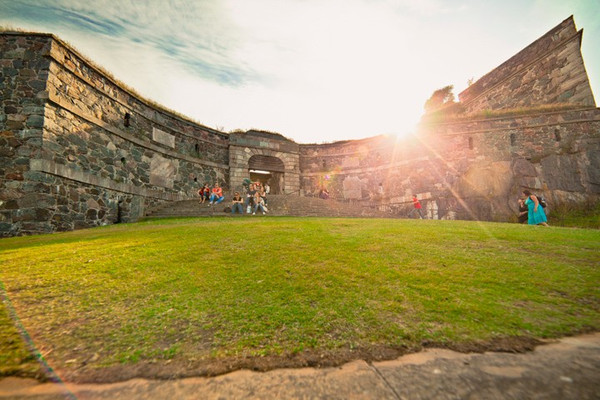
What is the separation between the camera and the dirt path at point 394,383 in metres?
1.24

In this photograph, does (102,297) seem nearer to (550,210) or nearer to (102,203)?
(102,203)

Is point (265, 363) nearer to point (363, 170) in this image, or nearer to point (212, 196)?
point (212, 196)

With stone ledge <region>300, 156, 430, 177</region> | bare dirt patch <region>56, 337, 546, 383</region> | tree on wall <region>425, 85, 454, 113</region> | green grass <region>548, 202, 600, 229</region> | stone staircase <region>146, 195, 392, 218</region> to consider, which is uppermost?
tree on wall <region>425, 85, 454, 113</region>

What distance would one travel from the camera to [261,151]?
1914 cm

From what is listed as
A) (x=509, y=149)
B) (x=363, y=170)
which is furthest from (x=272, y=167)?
(x=509, y=149)

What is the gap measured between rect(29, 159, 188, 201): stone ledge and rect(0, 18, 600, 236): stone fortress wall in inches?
1.6

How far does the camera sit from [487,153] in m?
14.2

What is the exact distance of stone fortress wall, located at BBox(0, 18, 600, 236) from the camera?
7781mm

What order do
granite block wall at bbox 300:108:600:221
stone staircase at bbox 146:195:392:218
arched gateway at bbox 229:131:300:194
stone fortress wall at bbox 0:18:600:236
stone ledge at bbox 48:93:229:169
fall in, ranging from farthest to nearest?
arched gateway at bbox 229:131:300:194, granite block wall at bbox 300:108:600:221, stone staircase at bbox 146:195:392:218, stone ledge at bbox 48:93:229:169, stone fortress wall at bbox 0:18:600:236

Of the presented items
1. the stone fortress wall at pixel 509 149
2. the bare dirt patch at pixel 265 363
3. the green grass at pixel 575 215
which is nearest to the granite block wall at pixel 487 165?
the stone fortress wall at pixel 509 149

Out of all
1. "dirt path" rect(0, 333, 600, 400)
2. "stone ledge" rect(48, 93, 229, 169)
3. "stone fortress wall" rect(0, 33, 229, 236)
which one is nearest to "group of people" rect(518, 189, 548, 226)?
"dirt path" rect(0, 333, 600, 400)

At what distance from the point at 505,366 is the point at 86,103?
43.6 feet

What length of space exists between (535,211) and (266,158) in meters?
16.1

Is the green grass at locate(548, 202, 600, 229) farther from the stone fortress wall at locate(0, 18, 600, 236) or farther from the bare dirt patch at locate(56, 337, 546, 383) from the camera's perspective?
the bare dirt patch at locate(56, 337, 546, 383)
